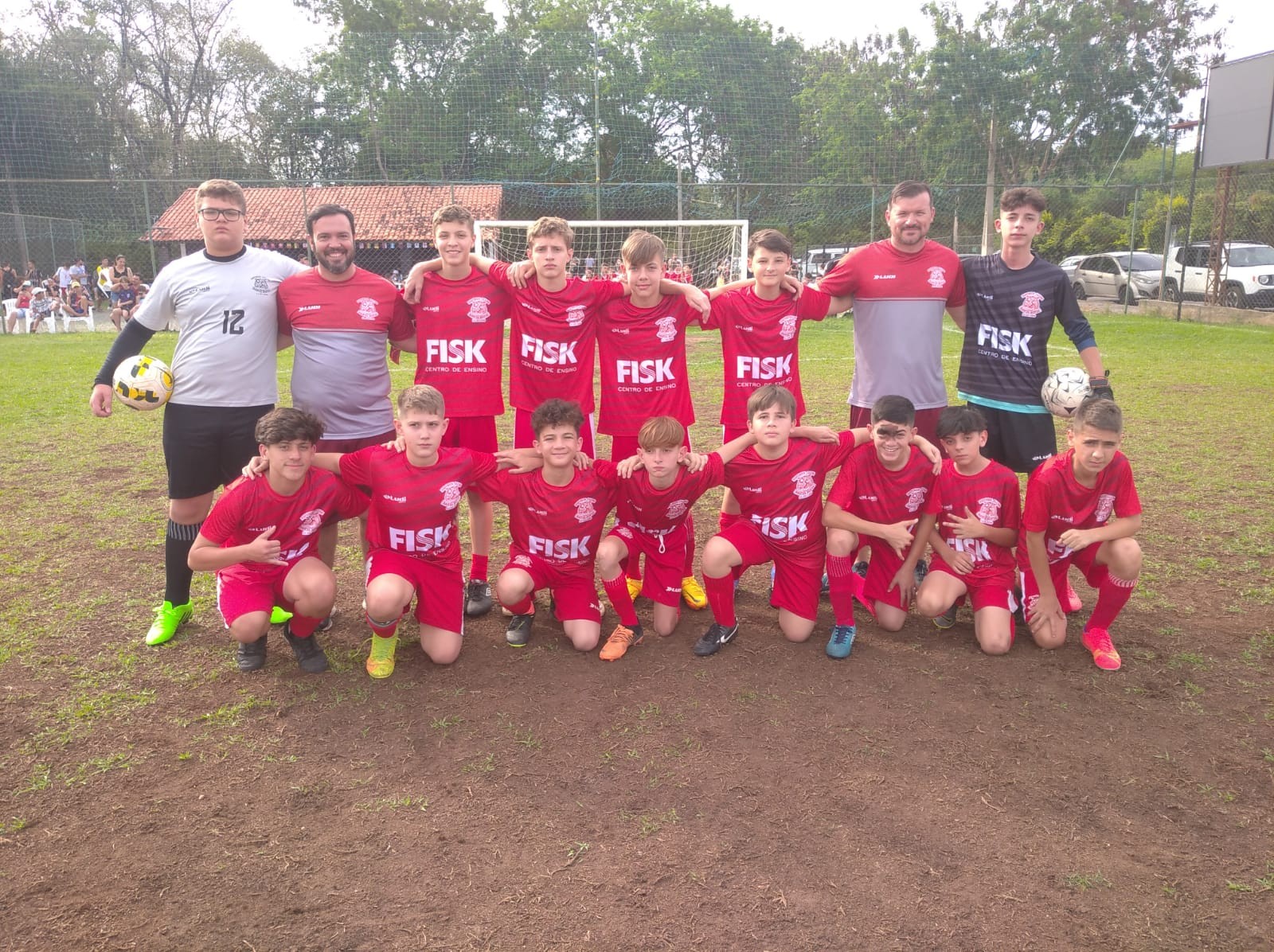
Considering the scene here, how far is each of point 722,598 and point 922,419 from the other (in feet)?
5.11

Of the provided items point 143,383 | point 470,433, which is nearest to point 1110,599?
point 470,433

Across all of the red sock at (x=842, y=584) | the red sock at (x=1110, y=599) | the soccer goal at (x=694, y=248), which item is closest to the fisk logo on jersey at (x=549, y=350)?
the red sock at (x=842, y=584)

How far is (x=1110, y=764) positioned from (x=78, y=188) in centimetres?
2611

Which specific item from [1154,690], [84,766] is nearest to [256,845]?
[84,766]

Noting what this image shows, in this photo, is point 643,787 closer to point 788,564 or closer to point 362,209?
point 788,564

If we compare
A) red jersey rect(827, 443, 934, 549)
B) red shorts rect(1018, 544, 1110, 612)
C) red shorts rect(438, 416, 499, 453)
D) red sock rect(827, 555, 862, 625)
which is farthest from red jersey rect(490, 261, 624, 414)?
red shorts rect(1018, 544, 1110, 612)

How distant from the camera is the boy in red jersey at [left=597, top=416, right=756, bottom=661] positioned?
3.93 m

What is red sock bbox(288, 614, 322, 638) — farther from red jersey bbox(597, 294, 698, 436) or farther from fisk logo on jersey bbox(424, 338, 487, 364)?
red jersey bbox(597, 294, 698, 436)

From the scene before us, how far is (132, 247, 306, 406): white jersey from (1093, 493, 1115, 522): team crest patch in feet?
12.4

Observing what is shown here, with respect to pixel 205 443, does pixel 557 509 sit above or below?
below

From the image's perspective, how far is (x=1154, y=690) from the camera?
11.7 ft

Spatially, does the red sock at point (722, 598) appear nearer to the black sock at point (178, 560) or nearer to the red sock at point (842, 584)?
the red sock at point (842, 584)

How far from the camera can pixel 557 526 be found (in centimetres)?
404

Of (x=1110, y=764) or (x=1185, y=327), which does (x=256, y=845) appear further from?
(x=1185, y=327)
